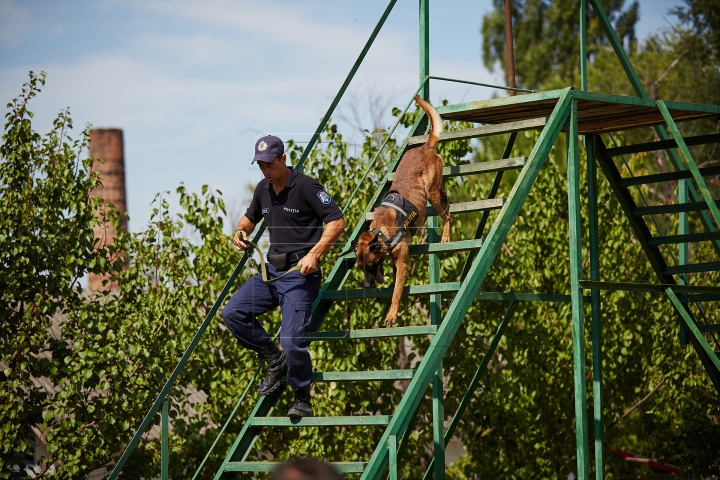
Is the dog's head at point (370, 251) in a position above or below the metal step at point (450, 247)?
below

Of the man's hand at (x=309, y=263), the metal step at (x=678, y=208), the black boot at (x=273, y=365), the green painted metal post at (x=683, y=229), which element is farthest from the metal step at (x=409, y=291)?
the green painted metal post at (x=683, y=229)

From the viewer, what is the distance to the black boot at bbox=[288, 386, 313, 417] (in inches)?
267

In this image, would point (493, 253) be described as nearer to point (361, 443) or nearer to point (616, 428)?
point (361, 443)

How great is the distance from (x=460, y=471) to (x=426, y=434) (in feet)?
19.0

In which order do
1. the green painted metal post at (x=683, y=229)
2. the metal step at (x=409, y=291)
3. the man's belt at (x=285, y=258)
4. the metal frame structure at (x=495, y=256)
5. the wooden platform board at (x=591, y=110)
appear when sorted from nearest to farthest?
1. the metal frame structure at (x=495, y=256)
2. the metal step at (x=409, y=291)
3. the man's belt at (x=285, y=258)
4. the wooden platform board at (x=591, y=110)
5. the green painted metal post at (x=683, y=229)

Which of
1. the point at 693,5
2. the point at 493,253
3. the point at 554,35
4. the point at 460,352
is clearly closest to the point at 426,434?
the point at 460,352

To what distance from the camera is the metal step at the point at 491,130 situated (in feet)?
24.4

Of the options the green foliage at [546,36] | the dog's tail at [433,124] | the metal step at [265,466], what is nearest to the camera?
the metal step at [265,466]

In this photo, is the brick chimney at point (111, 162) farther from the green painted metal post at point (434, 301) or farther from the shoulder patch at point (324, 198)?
the shoulder patch at point (324, 198)

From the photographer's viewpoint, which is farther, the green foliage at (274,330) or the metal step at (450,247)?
the green foliage at (274,330)

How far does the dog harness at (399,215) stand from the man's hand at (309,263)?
0.52 metres

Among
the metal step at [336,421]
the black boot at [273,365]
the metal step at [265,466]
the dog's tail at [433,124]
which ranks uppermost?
the dog's tail at [433,124]

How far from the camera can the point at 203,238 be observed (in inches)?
499

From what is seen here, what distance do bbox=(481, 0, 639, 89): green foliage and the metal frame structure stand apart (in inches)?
1303
